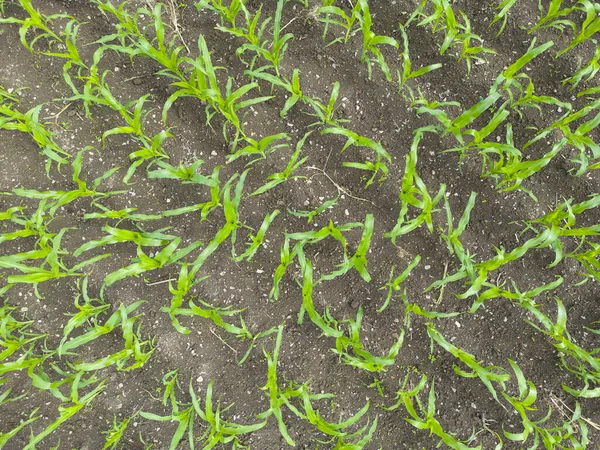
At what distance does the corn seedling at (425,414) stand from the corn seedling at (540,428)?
0.60 feet

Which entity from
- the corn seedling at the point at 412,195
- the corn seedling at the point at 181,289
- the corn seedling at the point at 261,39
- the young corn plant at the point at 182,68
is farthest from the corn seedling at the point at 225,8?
the corn seedling at the point at 181,289

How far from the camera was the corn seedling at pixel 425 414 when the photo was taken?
157 centimetres

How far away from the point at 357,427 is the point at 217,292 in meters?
0.76

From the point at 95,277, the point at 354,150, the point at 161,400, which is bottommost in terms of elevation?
the point at 161,400

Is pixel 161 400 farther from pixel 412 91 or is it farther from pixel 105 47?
pixel 412 91

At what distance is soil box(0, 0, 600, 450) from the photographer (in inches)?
66.2

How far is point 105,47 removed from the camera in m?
1.60

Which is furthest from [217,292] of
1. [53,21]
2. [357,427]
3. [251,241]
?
[53,21]

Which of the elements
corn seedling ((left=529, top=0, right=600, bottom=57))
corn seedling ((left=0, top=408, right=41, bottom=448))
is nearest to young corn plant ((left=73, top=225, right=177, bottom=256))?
corn seedling ((left=0, top=408, right=41, bottom=448))

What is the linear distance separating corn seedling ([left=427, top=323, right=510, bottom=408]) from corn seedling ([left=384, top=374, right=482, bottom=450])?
14 centimetres

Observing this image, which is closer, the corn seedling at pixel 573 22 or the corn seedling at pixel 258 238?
the corn seedling at pixel 258 238

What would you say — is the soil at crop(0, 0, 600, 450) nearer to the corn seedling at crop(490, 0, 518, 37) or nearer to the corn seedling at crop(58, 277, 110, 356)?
the corn seedling at crop(58, 277, 110, 356)

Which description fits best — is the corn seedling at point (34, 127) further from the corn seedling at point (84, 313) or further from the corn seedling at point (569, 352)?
the corn seedling at point (569, 352)

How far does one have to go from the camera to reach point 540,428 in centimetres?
163
